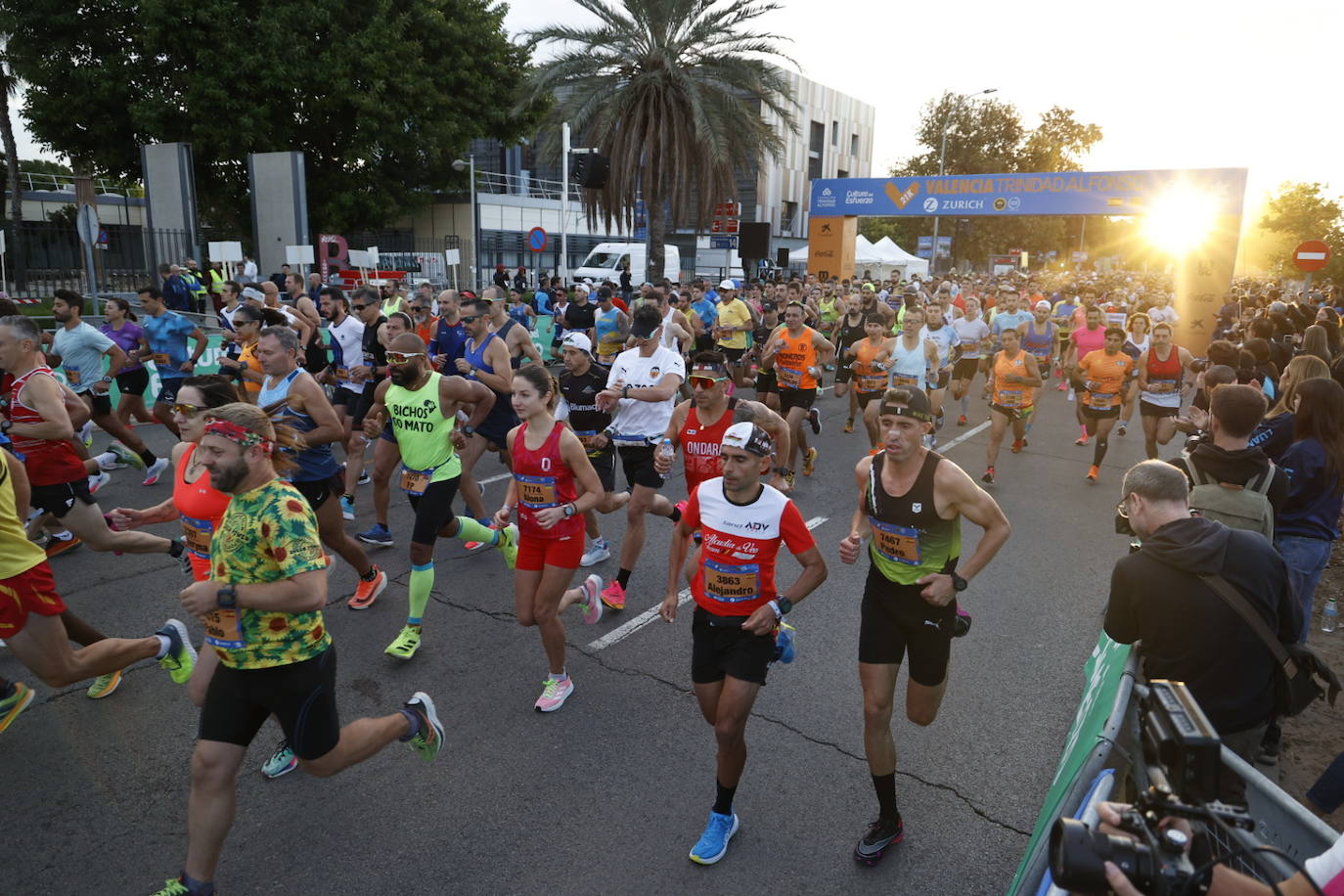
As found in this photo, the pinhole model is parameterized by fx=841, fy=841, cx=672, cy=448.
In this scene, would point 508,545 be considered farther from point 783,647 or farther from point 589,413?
point 783,647

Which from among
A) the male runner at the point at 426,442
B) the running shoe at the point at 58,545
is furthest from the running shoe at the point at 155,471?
the male runner at the point at 426,442

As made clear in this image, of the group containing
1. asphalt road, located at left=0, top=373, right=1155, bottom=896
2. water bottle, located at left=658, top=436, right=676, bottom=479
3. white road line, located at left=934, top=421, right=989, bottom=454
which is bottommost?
white road line, located at left=934, top=421, right=989, bottom=454

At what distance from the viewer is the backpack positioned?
13.2 feet

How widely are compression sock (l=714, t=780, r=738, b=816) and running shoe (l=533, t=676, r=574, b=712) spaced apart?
1.40m

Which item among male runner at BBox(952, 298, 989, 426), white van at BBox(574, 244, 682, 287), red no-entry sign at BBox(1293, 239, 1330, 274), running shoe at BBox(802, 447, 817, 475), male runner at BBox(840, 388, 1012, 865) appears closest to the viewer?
male runner at BBox(840, 388, 1012, 865)

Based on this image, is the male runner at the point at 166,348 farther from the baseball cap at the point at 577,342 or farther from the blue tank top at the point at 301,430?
the baseball cap at the point at 577,342

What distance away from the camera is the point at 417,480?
18.9 feet

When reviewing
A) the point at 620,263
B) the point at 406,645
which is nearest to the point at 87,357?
the point at 406,645

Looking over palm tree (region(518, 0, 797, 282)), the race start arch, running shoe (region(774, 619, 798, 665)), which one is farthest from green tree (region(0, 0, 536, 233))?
running shoe (region(774, 619, 798, 665))

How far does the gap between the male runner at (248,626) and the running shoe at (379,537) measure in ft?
13.4

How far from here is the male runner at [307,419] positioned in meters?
5.47

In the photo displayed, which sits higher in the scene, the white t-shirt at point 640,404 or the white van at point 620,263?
the white van at point 620,263

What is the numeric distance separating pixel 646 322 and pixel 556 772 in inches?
153

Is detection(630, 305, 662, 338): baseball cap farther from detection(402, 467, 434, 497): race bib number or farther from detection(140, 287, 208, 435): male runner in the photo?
detection(140, 287, 208, 435): male runner
